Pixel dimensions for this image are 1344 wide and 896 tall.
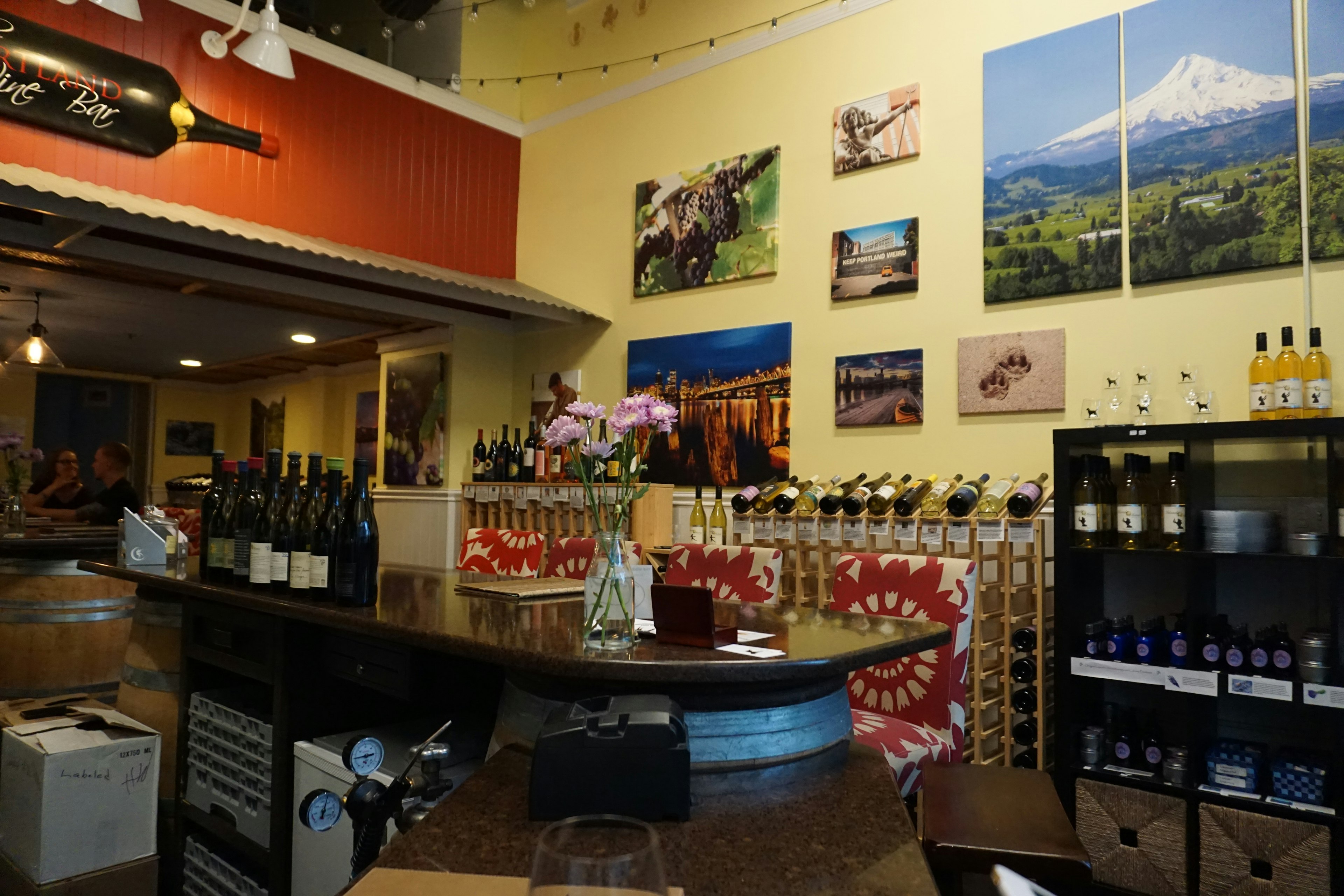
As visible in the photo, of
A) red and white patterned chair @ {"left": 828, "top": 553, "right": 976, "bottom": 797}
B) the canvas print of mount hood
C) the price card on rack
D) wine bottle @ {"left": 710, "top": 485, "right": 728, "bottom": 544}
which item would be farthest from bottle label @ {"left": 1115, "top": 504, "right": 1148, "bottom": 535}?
wine bottle @ {"left": 710, "top": 485, "right": 728, "bottom": 544}

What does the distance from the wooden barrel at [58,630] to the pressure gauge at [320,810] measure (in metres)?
2.78

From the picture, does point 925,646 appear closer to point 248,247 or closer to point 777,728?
point 777,728

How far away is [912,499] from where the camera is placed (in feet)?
11.7

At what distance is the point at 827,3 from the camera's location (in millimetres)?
4523

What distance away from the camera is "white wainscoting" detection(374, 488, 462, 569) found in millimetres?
5535

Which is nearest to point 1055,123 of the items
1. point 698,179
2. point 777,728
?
point 698,179

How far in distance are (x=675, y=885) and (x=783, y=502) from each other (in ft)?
9.68

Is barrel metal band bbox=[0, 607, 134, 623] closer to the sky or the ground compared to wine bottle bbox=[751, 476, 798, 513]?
closer to the ground

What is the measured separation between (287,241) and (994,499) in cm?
345

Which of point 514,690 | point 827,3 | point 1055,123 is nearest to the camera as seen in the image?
point 514,690

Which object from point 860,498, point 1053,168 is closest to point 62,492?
point 860,498

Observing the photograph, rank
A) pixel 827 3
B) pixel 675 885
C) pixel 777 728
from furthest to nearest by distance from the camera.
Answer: pixel 827 3 → pixel 777 728 → pixel 675 885

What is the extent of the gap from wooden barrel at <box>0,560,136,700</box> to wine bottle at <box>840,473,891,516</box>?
302 centimetres

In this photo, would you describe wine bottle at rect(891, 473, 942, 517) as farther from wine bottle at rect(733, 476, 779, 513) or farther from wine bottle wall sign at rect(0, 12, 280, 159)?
wine bottle wall sign at rect(0, 12, 280, 159)
